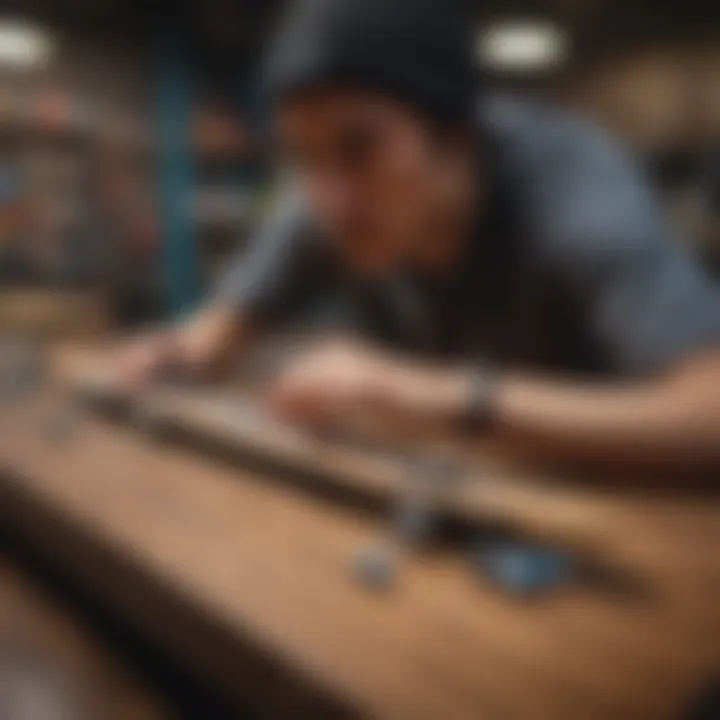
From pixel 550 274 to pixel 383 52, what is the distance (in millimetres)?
160

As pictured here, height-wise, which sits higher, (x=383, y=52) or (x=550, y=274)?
(x=383, y=52)

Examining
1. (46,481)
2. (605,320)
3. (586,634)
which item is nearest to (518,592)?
(586,634)

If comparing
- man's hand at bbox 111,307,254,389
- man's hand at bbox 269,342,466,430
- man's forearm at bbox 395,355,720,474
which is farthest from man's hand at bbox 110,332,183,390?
man's forearm at bbox 395,355,720,474

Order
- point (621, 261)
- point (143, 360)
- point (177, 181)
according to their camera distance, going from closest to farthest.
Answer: point (621, 261)
point (177, 181)
point (143, 360)

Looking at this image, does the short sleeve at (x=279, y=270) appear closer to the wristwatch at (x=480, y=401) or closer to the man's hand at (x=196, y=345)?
the man's hand at (x=196, y=345)

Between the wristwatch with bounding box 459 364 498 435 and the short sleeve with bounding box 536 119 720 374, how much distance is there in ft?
0.23

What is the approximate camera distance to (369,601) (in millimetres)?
609

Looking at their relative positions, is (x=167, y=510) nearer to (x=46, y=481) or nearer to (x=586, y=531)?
(x=46, y=481)

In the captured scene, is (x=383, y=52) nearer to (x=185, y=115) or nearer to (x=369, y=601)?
(x=185, y=115)

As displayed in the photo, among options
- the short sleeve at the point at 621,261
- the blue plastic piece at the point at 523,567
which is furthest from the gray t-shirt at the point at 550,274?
the blue plastic piece at the point at 523,567

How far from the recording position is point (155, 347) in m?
0.77

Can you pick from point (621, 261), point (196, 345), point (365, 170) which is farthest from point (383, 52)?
point (196, 345)

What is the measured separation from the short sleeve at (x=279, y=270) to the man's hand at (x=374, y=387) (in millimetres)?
41

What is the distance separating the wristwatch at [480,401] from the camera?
0.61 metres
